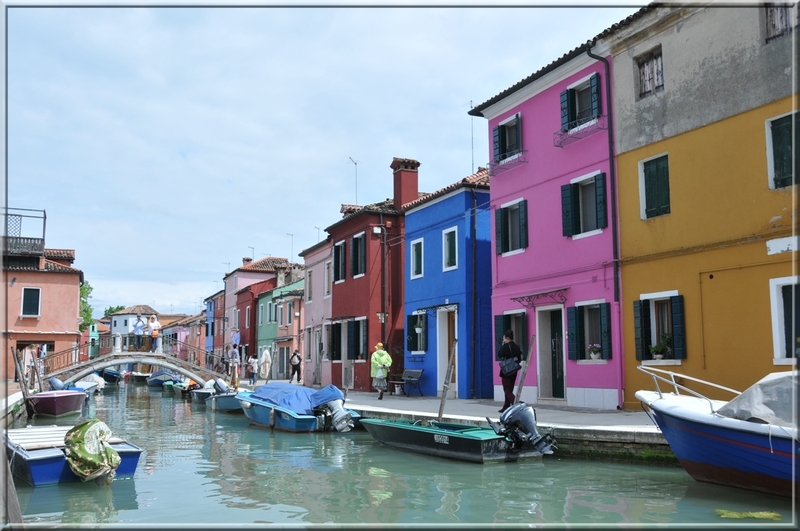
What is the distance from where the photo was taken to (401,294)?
25.8 metres

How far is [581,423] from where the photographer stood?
1282 cm

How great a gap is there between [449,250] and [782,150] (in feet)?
37.0

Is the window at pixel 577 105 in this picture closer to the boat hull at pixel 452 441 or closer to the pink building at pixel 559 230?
the pink building at pixel 559 230

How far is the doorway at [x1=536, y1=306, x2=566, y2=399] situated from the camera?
17.5 m

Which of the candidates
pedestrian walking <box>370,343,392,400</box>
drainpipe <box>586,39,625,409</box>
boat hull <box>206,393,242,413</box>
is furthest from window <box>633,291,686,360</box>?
boat hull <box>206,393,242,413</box>

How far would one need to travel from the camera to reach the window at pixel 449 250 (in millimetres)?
21984

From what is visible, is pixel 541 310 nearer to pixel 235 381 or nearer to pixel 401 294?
pixel 401 294

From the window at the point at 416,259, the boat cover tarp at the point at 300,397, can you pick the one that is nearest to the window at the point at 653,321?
the boat cover tarp at the point at 300,397

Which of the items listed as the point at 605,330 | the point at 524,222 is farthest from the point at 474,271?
the point at 605,330

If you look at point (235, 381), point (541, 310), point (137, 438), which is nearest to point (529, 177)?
point (541, 310)

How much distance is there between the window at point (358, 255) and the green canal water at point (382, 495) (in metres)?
12.3

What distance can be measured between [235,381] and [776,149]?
73.7 feet

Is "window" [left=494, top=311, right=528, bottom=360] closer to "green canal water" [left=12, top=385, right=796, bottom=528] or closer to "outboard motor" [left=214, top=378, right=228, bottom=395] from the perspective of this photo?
"green canal water" [left=12, top=385, right=796, bottom=528]

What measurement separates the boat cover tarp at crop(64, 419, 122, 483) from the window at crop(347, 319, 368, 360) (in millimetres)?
15282
